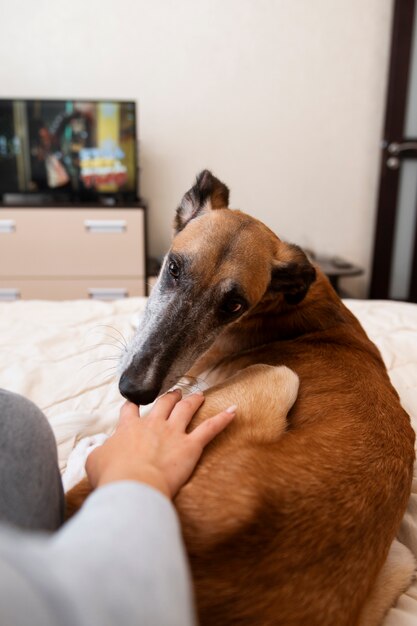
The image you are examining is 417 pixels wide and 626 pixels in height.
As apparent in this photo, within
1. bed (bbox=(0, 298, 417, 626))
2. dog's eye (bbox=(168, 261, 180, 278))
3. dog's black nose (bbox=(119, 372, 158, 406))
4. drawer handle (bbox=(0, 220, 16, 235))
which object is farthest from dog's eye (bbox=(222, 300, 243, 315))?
drawer handle (bbox=(0, 220, 16, 235))

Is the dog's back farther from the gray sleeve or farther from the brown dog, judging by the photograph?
the gray sleeve

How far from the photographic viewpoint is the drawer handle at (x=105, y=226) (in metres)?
3.68

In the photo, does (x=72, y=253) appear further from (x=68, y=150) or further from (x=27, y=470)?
(x=27, y=470)

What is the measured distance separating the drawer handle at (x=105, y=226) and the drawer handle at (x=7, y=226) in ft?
1.66

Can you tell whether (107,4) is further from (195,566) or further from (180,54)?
(195,566)

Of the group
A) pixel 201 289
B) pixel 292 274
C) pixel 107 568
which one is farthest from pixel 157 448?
pixel 292 274

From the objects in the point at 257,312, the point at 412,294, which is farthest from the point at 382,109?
the point at 257,312

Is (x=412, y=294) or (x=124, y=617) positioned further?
(x=412, y=294)

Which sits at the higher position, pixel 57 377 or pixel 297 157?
pixel 297 157

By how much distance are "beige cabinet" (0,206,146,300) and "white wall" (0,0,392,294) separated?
65 cm

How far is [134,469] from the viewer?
674mm

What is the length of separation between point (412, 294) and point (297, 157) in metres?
1.51

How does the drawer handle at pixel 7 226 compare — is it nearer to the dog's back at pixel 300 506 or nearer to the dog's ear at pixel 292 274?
the dog's ear at pixel 292 274

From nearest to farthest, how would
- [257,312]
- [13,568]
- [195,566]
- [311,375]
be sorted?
[13,568] < [195,566] < [311,375] < [257,312]
